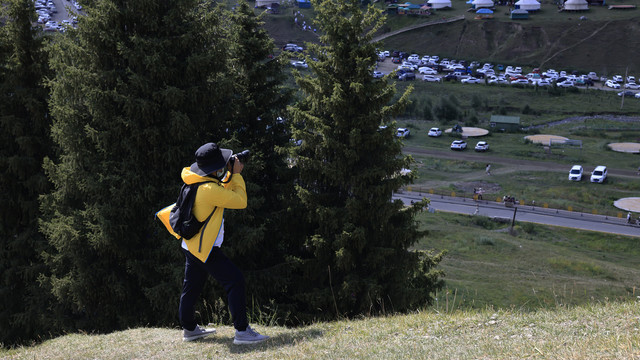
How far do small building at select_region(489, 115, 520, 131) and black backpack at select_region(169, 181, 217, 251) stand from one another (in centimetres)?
6305

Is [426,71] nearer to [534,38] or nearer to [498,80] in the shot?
[498,80]

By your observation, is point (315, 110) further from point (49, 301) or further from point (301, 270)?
point (49, 301)

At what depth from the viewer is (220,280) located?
6.26m

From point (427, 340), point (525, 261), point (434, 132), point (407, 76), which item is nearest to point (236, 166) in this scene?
point (427, 340)

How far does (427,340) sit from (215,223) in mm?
2682

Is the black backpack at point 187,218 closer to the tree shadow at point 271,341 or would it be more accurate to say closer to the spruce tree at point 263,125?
the tree shadow at point 271,341

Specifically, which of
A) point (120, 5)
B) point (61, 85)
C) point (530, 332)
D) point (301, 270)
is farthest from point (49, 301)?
point (530, 332)

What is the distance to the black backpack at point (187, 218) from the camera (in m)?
6.06

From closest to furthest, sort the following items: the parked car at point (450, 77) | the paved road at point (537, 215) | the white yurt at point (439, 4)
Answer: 1. the paved road at point (537, 215)
2. the parked car at point (450, 77)
3. the white yurt at point (439, 4)

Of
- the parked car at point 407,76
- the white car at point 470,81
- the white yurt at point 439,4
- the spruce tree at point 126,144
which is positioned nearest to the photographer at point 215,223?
the spruce tree at point 126,144

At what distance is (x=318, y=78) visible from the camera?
44.6 feet

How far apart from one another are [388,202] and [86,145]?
6.90 m

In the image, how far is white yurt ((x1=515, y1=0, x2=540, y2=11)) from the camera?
11169cm

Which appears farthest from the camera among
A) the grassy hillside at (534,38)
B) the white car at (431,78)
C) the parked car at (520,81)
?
the grassy hillside at (534,38)
